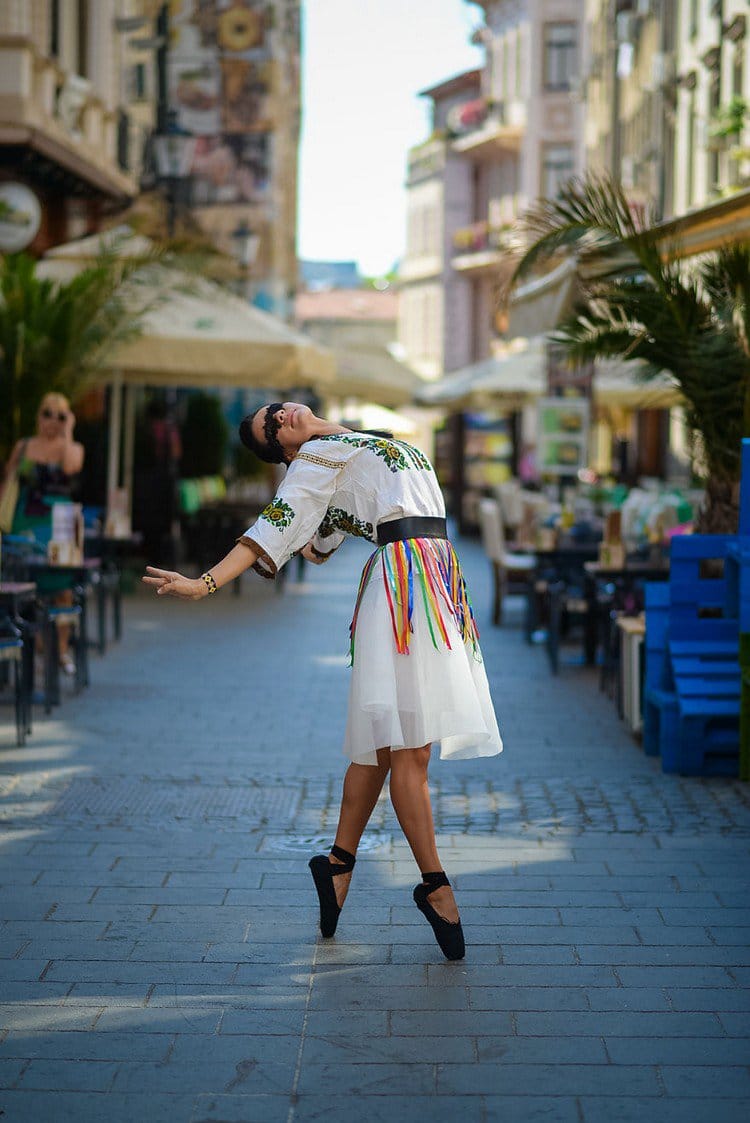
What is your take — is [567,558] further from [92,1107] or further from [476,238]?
[476,238]

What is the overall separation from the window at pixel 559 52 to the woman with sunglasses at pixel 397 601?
43.4 meters

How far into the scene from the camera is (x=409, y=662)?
17.0ft

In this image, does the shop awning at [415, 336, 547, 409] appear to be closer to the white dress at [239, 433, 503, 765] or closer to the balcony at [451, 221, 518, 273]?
the balcony at [451, 221, 518, 273]

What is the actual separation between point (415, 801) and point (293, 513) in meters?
0.97

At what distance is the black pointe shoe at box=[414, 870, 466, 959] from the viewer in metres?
5.14

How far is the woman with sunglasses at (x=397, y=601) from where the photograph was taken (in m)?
5.15

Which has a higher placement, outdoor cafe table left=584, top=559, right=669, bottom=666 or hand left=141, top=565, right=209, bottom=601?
hand left=141, top=565, right=209, bottom=601

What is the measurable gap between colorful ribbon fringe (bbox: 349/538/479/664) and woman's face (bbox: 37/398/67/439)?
6.52m

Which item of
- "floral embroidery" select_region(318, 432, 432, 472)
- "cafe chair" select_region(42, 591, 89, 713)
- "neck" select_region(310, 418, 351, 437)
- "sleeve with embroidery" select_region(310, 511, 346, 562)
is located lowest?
"cafe chair" select_region(42, 591, 89, 713)

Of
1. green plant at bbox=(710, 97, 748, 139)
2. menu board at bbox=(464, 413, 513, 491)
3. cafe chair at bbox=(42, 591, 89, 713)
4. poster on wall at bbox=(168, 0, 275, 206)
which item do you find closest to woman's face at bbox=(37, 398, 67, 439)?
cafe chair at bbox=(42, 591, 89, 713)

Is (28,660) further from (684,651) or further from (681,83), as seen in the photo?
(681,83)

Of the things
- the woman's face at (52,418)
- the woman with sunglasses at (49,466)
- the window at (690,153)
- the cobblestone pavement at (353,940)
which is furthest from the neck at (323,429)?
the window at (690,153)

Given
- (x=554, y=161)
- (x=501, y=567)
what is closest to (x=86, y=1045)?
(x=501, y=567)

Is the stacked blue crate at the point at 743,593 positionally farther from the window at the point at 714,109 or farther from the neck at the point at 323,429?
the window at the point at 714,109
